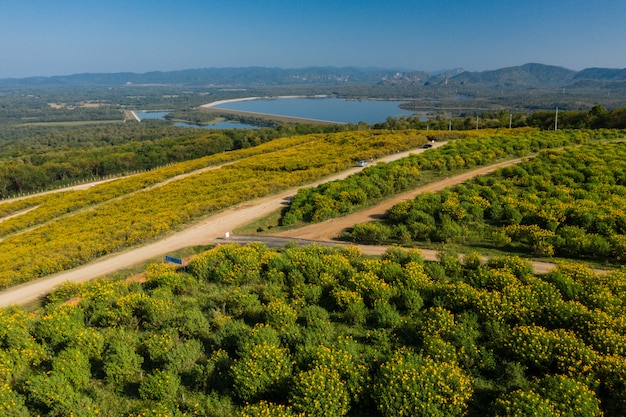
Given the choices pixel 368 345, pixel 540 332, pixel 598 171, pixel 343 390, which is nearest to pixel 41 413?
pixel 343 390

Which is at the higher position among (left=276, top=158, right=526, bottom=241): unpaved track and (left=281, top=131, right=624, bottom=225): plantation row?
(left=281, top=131, right=624, bottom=225): plantation row

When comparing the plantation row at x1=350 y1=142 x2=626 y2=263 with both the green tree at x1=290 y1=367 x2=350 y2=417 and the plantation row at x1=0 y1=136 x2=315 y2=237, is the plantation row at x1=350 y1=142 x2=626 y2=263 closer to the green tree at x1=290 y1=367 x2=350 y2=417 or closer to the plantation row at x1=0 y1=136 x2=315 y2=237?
the green tree at x1=290 y1=367 x2=350 y2=417

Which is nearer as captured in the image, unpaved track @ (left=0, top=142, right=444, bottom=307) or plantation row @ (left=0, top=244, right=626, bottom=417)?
plantation row @ (left=0, top=244, right=626, bottom=417)

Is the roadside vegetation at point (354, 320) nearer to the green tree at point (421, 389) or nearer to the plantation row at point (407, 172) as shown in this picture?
the green tree at point (421, 389)

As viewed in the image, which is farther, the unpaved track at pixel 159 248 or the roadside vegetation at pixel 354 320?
the unpaved track at pixel 159 248

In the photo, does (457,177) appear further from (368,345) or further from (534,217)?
(368,345)

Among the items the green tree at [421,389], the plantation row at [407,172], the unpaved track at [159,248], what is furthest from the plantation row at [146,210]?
the green tree at [421,389]

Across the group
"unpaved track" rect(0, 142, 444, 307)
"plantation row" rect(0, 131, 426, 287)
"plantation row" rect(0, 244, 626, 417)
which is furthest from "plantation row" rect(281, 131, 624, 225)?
"plantation row" rect(0, 244, 626, 417)
